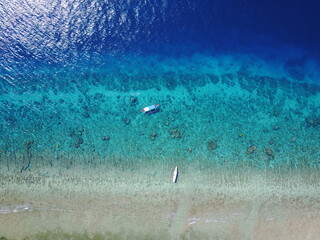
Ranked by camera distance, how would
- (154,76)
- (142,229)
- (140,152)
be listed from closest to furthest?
(142,229) → (140,152) → (154,76)

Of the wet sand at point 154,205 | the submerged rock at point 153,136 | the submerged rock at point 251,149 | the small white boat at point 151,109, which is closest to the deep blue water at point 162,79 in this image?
the submerged rock at point 153,136

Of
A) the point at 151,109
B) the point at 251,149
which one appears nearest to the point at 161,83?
the point at 151,109

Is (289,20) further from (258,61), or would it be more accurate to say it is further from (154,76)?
(154,76)

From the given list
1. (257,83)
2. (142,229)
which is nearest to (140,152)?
(142,229)

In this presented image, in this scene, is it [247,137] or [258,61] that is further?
[258,61]

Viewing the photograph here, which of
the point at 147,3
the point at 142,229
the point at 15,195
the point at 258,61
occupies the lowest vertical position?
the point at 142,229

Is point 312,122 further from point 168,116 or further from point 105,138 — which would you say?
point 105,138

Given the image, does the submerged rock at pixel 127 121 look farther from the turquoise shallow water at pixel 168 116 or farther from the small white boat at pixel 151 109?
the small white boat at pixel 151 109

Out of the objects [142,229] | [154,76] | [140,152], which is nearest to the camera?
[142,229]
